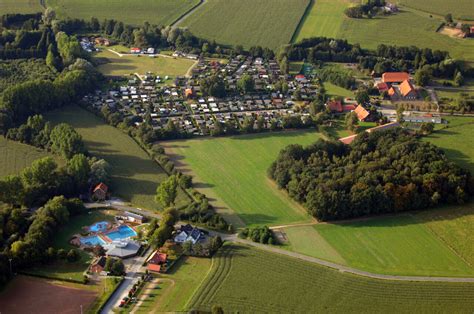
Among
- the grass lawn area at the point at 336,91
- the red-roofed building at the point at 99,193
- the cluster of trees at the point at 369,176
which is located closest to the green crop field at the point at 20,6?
the grass lawn area at the point at 336,91

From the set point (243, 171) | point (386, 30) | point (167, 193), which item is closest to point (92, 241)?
point (167, 193)

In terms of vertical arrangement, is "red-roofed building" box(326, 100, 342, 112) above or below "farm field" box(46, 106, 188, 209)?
above

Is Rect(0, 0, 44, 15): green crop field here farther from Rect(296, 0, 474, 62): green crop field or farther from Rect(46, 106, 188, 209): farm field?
Rect(296, 0, 474, 62): green crop field

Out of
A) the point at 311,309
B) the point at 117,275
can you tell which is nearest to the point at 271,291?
the point at 311,309

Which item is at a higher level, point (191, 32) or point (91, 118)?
point (191, 32)

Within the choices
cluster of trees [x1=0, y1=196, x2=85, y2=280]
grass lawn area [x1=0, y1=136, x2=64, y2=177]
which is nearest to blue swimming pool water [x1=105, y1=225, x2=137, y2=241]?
cluster of trees [x1=0, y1=196, x2=85, y2=280]

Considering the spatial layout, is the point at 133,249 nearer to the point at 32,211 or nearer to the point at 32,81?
the point at 32,211

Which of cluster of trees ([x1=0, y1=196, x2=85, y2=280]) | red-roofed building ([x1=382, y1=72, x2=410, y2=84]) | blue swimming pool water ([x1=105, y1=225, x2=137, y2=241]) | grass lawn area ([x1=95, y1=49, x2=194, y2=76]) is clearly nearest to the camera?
cluster of trees ([x1=0, y1=196, x2=85, y2=280])
